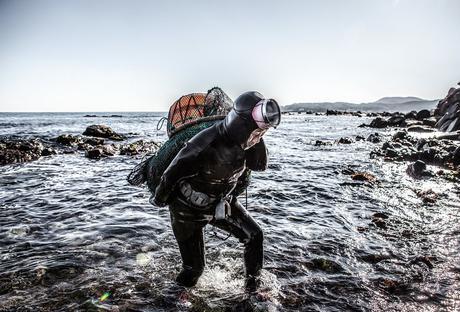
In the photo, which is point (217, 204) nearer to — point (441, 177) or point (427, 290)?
point (427, 290)

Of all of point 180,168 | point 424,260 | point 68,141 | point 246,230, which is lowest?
point 424,260

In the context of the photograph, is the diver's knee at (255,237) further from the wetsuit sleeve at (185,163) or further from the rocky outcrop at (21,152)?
the rocky outcrop at (21,152)

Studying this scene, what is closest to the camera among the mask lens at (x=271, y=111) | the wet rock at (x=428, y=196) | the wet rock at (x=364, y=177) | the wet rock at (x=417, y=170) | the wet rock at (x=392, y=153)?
the mask lens at (x=271, y=111)

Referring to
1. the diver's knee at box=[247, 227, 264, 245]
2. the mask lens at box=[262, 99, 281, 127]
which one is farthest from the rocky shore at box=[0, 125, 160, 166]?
the mask lens at box=[262, 99, 281, 127]

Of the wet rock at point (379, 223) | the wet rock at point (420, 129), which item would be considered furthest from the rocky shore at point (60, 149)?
the wet rock at point (420, 129)

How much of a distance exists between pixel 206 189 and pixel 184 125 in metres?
0.97

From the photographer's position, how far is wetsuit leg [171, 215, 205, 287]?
169 inches

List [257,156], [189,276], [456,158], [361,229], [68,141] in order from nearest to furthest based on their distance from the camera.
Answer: [257,156], [189,276], [361,229], [456,158], [68,141]

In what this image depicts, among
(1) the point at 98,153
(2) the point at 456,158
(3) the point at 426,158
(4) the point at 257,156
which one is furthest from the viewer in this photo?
(1) the point at 98,153

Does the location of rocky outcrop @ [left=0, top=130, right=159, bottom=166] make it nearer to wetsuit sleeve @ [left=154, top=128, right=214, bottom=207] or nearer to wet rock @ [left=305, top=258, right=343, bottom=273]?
wetsuit sleeve @ [left=154, top=128, right=214, bottom=207]

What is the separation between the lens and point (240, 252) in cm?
613

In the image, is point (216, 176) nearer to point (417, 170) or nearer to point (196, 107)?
point (196, 107)

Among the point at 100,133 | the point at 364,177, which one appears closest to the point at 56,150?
the point at 100,133

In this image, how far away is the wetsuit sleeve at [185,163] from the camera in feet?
11.9
